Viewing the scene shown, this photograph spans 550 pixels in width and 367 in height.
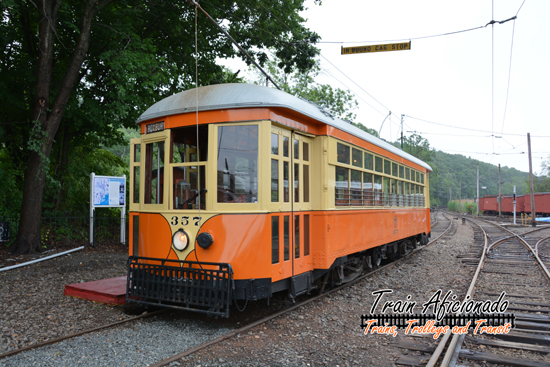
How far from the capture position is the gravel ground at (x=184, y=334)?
413 centimetres

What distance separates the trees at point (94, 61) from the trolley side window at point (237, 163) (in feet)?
18.9

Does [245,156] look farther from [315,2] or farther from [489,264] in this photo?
[315,2]

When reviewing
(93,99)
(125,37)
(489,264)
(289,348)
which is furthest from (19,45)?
(489,264)

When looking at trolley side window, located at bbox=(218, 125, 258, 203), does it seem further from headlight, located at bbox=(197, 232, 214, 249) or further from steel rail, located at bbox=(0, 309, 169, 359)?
steel rail, located at bbox=(0, 309, 169, 359)

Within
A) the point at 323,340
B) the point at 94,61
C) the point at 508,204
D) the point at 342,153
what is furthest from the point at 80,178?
the point at 508,204

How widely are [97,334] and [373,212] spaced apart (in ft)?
18.2

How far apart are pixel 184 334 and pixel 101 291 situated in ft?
7.22

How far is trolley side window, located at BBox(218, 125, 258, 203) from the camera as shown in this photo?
5.20 m

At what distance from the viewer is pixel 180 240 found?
17.3 ft

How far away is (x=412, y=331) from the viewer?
17.3 feet

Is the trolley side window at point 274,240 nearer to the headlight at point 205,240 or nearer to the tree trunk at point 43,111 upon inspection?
the headlight at point 205,240

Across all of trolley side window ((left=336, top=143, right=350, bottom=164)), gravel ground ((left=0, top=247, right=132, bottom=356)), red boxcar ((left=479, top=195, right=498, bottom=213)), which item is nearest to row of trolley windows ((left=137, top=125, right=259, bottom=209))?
gravel ground ((left=0, top=247, right=132, bottom=356))

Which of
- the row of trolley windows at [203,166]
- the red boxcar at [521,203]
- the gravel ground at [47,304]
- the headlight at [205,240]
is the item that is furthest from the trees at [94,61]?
the red boxcar at [521,203]

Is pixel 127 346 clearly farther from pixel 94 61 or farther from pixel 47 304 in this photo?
pixel 94 61
